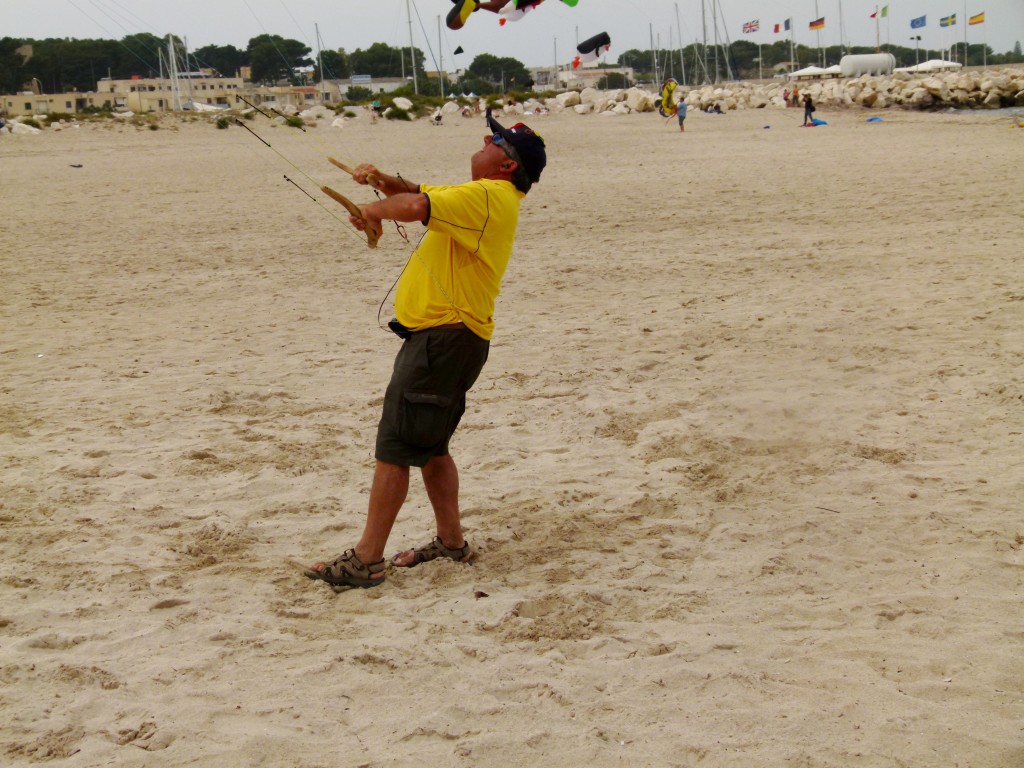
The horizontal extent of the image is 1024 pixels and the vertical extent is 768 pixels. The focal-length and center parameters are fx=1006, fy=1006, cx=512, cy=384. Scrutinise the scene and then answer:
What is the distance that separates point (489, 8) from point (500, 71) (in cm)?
9110

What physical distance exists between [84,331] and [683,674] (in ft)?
21.1

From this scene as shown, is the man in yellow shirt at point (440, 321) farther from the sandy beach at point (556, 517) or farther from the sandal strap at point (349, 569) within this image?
the sandy beach at point (556, 517)

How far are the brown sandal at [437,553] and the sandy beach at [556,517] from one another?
0.19 ft

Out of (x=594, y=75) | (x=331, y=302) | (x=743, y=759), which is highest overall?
(x=594, y=75)

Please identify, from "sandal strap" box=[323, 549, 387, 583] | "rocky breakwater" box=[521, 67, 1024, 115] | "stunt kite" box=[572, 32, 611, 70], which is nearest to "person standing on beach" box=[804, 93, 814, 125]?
"rocky breakwater" box=[521, 67, 1024, 115]

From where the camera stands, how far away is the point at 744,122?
127 feet

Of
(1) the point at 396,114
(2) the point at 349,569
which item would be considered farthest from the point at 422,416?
(1) the point at 396,114

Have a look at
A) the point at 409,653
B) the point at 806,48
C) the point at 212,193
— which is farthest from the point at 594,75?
the point at 409,653

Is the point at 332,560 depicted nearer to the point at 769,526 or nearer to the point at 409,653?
the point at 409,653

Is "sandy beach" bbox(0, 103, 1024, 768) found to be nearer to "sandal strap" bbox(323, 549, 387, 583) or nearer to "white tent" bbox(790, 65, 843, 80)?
"sandal strap" bbox(323, 549, 387, 583)

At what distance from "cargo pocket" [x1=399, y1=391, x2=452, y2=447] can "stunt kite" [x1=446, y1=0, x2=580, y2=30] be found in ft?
6.06

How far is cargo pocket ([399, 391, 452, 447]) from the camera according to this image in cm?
382

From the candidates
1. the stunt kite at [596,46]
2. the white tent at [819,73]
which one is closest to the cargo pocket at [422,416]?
the stunt kite at [596,46]

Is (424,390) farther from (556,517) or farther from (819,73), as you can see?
(819,73)
